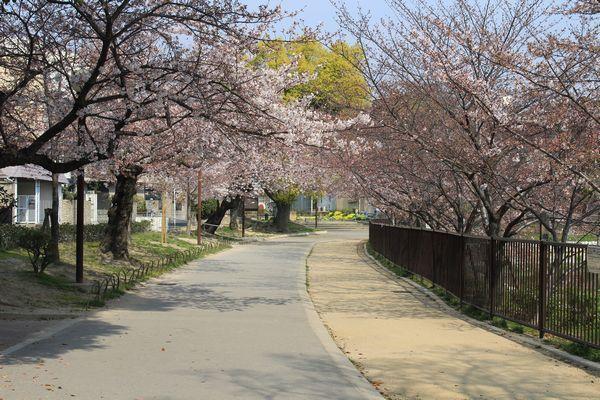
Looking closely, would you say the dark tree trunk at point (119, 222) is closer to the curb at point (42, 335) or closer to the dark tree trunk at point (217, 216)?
the curb at point (42, 335)

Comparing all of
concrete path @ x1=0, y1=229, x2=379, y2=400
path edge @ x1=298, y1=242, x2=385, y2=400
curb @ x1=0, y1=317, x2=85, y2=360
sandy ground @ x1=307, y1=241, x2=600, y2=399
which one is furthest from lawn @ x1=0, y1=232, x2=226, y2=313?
sandy ground @ x1=307, y1=241, x2=600, y2=399

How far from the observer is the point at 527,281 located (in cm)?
1020

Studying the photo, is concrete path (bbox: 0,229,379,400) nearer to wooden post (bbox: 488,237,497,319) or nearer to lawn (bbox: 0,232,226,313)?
lawn (bbox: 0,232,226,313)

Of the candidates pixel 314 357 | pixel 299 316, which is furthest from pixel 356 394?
pixel 299 316

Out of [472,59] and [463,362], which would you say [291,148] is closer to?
[472,59]

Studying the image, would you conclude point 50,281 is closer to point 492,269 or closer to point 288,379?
point 288,379

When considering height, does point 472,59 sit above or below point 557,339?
above

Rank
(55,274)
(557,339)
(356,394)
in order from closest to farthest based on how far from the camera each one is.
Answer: (356,394) → (557,339) → (55,274)

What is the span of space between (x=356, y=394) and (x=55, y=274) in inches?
407

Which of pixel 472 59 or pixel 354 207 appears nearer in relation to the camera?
pixel 472 59

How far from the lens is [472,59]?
488 inches

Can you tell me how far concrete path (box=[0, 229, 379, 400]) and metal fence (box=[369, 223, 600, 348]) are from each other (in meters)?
3.16

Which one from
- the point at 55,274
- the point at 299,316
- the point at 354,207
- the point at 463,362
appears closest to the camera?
the point at 463,362

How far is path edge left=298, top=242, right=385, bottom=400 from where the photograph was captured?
6.52 metres
